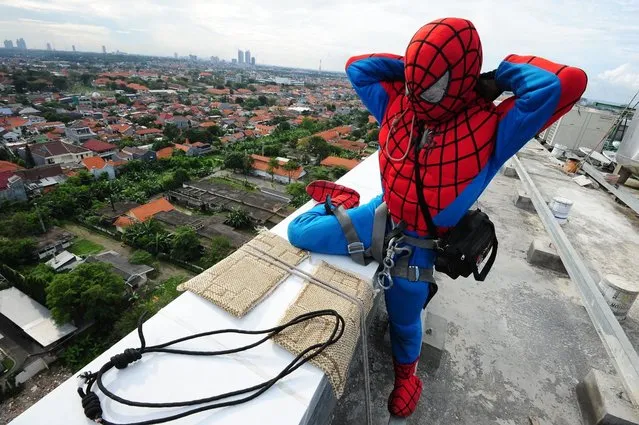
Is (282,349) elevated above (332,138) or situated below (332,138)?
above

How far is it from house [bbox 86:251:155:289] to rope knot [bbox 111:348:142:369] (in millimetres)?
9228

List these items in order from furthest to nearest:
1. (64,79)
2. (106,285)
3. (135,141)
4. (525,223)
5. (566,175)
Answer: (64,79), (135,141), (106,285), (566,175), (525,223)

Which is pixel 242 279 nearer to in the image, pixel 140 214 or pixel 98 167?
pixel 140 214

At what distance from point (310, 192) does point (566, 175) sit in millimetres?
4925

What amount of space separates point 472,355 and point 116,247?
40.7 feet

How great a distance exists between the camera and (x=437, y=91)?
117 cm

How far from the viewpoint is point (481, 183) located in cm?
130

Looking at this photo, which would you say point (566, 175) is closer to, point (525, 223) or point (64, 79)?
point (525, 223)

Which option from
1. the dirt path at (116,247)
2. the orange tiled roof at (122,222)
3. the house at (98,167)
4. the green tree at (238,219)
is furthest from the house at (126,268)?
the house at (98,167)

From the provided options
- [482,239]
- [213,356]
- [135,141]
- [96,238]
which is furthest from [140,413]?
[135,141]

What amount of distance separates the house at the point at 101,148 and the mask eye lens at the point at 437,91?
73.3 ft

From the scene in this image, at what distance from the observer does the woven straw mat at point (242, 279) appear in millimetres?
1186

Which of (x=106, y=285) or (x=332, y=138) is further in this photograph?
(x=332, y=138)

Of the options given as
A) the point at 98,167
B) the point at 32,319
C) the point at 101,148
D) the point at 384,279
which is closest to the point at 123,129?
the point at 101,148
